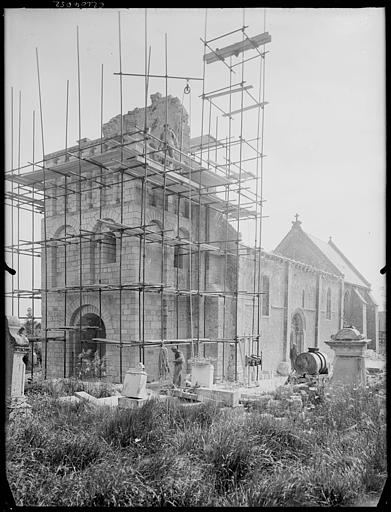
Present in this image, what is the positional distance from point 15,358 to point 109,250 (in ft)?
25.9

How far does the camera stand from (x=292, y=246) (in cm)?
2864

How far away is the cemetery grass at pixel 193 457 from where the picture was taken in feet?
15.4

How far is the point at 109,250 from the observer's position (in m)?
15.2

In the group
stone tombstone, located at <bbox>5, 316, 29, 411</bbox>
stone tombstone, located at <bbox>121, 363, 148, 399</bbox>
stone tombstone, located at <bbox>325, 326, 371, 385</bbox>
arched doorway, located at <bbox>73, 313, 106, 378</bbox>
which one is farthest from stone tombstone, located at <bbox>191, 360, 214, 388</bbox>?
arched doorway, located at <bbox>73, 313, 106, 378</bbox>

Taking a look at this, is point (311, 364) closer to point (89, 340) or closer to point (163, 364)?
point (163, 364)

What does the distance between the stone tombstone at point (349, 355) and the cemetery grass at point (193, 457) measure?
232cm

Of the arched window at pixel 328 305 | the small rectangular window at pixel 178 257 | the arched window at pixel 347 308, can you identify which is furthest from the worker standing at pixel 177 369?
the arched window at pixel 347 308

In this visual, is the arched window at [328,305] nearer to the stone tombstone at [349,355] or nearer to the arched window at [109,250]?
the arched window at [109,250]

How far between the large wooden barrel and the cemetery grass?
4.62 m

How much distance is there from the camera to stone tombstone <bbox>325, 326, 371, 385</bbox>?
966 cm

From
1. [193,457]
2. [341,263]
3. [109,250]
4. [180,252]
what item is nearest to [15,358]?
[193,457]

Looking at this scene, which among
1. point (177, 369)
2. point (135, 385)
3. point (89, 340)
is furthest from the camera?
point (89, 340)

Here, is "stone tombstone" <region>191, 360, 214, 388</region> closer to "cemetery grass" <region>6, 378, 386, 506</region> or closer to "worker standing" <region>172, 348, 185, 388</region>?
"worker standing" <region>172, 348, 185, 388</region>

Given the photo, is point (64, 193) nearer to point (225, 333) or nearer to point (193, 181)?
point (193, 181)
